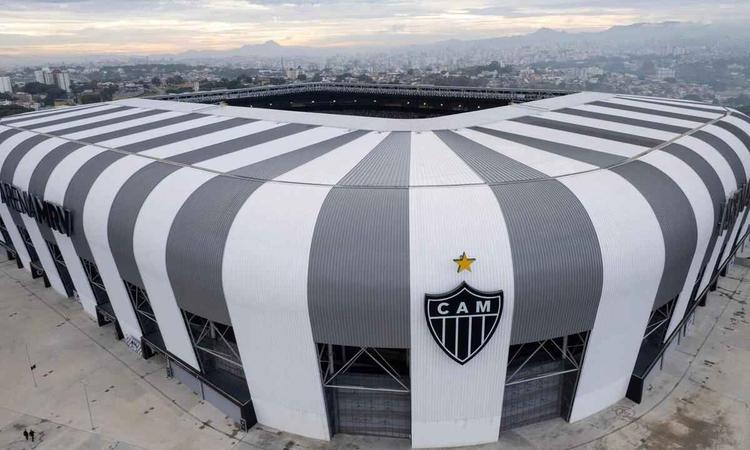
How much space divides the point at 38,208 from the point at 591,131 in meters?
39.0

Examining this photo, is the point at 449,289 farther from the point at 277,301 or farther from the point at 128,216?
the point at 128,216

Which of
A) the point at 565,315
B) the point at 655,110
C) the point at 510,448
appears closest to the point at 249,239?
the point at 565,315

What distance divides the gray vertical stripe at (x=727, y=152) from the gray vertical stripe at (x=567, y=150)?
9920 millimetres

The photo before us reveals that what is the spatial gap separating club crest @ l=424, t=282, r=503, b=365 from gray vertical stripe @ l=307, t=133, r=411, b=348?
1.20 m

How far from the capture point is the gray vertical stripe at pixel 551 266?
19.0 meters

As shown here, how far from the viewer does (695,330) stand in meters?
31.0

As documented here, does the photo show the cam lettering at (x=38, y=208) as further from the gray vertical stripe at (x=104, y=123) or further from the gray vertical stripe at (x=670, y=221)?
the gray vertical stripe at (x=670, y=221)

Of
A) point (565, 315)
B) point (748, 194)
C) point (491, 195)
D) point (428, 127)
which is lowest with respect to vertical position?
point (565, 315)

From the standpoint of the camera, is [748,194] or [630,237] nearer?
[630,237]

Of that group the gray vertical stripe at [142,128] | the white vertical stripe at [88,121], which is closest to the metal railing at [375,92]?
the white vertical stripe at [88,121]

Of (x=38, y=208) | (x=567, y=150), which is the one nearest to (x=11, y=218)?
(x=38, y=208)

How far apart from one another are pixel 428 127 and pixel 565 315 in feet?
55.8

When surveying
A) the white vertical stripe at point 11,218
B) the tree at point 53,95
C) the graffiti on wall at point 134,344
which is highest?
the tree at point 53,95

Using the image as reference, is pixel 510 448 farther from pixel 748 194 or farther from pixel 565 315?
pixel 748 194
